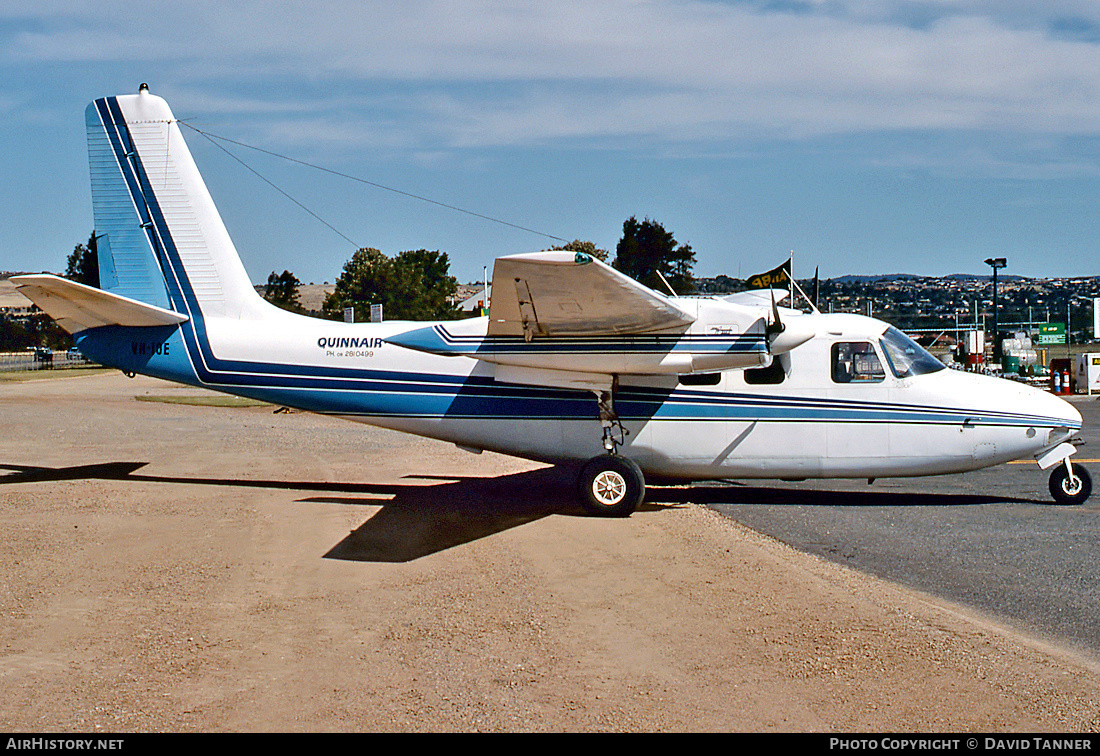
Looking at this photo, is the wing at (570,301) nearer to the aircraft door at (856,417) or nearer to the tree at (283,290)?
the aircraft door at (856,417)

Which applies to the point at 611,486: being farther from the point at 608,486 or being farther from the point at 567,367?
the point at 567,367

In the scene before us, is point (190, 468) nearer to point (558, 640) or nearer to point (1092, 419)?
point (558, 640)

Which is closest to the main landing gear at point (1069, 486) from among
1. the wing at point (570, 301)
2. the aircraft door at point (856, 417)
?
the aircraft door at point (856, 417)

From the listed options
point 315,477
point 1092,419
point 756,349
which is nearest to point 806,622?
point 756,349

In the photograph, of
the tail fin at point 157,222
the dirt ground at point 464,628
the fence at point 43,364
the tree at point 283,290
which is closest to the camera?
the dirt ground at point 464,628

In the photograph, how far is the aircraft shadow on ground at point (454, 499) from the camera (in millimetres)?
10008

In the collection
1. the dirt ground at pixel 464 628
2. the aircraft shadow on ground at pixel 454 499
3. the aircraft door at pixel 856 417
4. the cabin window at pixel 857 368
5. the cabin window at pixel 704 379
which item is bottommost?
the dirt ground at pixel 464 628

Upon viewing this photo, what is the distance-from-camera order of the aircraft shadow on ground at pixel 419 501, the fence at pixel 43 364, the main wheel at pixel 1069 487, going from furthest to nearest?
the fence at pixel 43 364
the main wheel at pixel 1069 487
the aircraft shadow on ground at pixel 419 501

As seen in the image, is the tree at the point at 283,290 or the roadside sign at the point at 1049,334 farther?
the tree at the point at 283,290

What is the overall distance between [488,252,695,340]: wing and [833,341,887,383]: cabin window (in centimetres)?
215

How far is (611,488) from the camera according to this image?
37.1 feet

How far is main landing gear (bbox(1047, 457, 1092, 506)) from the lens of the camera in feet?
38.4

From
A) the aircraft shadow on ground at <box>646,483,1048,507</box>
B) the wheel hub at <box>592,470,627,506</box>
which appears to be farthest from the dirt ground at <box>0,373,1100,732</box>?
the aircraft shadow on ground at <box>646,483,1048,507</box>

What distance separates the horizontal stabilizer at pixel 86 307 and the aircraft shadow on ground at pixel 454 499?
97.6 inches
